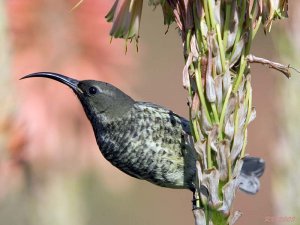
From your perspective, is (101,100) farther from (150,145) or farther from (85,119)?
(85,119)

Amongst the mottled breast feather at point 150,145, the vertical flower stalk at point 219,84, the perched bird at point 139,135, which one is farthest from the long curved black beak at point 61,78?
the vertical flower stalk at point 219,84

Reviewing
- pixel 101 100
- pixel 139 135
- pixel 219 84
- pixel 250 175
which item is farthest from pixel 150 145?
pixel 219 84

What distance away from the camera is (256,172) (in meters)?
1.92

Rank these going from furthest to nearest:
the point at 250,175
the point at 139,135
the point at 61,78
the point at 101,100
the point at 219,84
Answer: the point at 250,175, the point at 101,100, the point at 139,135, the point at 61,78, the point at 219,84

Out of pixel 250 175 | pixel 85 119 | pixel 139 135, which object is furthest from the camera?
pixel 85 119

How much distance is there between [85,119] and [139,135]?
0.62 meters

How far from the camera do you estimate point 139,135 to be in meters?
1.62

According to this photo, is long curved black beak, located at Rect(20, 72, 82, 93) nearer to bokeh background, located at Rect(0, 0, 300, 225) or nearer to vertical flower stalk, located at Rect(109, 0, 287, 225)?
bokeh background, located at Rect(0, 0, 300, 225)

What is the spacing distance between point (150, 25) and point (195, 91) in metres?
1.87

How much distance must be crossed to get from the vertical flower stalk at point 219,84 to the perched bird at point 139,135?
46 centimetres

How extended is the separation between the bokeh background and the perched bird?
6.4 inches

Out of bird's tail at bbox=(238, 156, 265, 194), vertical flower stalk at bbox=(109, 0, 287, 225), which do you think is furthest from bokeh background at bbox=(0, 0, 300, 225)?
vertical flower stalk at bbox=(109, 0, 287, 225)

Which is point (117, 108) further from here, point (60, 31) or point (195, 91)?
point (195, 91)

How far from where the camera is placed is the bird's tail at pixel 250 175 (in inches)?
74.6
